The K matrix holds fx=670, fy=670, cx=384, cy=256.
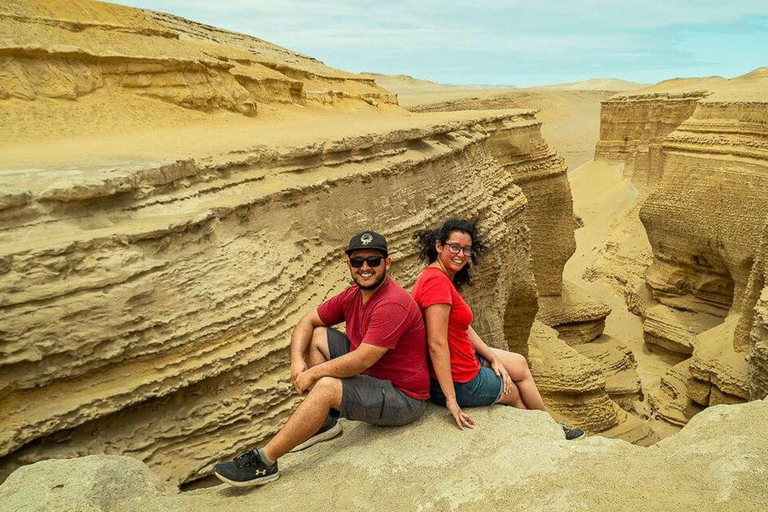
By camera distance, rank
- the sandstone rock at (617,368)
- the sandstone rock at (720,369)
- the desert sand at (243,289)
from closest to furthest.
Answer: the desert sand at (243,289), the sandstone rock at (720,369), the sandstone rock at (617,368)

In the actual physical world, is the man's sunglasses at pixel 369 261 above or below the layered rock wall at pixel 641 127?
above

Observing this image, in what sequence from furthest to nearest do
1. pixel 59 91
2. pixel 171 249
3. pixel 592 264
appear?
1. pixel 592 264
2. pixel 59 91
3. pixel 171 249

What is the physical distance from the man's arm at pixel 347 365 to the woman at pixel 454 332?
365 mm

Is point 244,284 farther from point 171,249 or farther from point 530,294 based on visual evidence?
point 530,294

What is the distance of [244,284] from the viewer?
461 centimetres

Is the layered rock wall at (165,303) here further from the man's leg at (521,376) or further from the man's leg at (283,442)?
the man's leg at (521,376)

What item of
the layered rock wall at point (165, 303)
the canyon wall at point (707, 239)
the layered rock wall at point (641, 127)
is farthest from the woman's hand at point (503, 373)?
the layered rock wall at point (641, 127)

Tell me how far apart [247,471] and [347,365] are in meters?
0.69

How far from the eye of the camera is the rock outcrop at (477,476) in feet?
9.28

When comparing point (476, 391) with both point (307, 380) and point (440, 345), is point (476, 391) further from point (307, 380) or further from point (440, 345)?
point (307, 380)

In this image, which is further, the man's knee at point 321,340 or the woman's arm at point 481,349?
the woman's arm at point 481,349

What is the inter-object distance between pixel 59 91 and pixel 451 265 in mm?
5083

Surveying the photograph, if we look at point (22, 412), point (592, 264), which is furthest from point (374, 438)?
point (592, 264)

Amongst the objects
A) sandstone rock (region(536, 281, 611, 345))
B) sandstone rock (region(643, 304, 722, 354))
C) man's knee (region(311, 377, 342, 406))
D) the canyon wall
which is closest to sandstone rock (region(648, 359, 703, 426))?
the canyon wall
